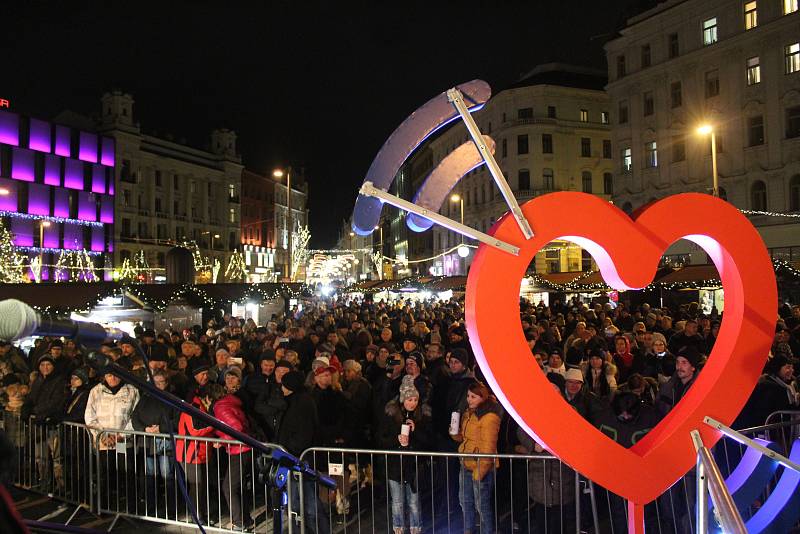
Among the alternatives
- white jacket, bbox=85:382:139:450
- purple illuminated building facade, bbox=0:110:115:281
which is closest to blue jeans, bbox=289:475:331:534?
white jacket, bbox=85:382:139:450

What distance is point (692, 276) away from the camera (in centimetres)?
1852

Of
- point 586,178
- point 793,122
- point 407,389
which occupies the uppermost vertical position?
point 586,178

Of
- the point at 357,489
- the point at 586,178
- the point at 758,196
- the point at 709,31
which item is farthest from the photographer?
the point at 586,178

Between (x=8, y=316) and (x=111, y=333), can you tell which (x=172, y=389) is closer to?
(x=111, y=333)

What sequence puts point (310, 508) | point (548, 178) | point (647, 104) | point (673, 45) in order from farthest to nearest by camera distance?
point (548, 178) → point (647, 104) → point (673, 45) → point (310, 508)

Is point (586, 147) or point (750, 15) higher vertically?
point (750, 15)

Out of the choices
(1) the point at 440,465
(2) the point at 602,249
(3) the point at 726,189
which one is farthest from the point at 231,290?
(3) the point at 726,189

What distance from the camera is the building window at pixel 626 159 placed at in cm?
4062

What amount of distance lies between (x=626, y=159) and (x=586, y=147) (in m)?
14.1

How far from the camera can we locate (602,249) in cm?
406

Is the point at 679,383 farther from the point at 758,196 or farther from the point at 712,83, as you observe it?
the point at 712,83

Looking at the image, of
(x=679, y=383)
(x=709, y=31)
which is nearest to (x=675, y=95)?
(x=709, y=31)

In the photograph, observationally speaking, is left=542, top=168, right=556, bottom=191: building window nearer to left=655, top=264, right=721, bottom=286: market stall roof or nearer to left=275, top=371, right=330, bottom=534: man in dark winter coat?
left=655, top=264, right=721, bottom=286: market stall roof

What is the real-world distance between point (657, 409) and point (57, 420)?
733 cm
